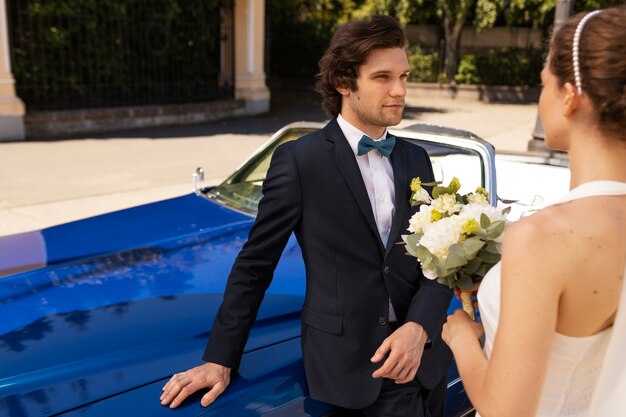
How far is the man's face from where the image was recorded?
6.53 feet

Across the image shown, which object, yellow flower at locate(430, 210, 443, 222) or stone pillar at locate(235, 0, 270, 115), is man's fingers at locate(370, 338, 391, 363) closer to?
yellow flower at locate(430, 210, 443, 222)

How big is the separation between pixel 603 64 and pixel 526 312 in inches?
18.5

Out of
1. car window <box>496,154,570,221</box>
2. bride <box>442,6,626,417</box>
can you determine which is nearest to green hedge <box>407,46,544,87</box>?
car window <box>496,154,570,221</box>

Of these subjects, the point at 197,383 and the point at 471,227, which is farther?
the point at 197,383

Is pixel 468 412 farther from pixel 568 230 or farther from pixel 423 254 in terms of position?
pixel 568 230

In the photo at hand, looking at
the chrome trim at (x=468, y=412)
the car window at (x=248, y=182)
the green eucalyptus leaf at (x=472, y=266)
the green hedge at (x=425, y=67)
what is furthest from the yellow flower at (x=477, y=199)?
the green hedge at (x=425, y=67)

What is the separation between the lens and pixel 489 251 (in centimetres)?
148

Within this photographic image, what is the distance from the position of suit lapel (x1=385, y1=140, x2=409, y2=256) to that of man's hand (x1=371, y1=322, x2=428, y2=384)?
0.83ft

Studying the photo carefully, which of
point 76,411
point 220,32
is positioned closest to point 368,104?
point 76,411

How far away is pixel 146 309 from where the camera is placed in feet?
7.58

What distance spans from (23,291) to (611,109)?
2.21 meters

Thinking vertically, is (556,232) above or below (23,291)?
above

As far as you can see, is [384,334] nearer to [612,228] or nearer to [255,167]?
[612,228]

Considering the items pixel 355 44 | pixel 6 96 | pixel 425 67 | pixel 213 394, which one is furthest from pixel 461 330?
pixel 425 67
